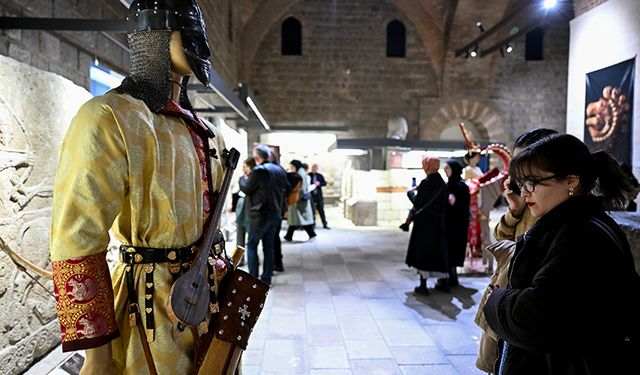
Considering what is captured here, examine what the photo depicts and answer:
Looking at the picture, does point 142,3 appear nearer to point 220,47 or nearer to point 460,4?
point 220,47

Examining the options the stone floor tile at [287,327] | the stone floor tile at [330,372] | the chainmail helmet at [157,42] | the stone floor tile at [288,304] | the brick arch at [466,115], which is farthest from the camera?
the brick arch at [466,115]

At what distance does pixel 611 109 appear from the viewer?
233 inches

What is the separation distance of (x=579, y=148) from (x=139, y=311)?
143cm

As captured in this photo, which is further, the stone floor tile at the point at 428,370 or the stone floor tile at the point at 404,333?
the stone floor tile at the point at 404,333

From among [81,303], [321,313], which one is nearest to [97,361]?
[81,303]

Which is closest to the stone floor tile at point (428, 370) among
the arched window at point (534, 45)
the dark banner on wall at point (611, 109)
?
the dark banner on wall at point (611, 109)

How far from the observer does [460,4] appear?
14.0m

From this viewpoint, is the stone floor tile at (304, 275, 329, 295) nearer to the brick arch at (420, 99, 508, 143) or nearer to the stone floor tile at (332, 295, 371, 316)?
the stone floor tile at (332, 295, 371, 316)

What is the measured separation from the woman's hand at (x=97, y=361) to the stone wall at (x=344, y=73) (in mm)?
15065

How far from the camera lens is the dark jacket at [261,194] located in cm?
520

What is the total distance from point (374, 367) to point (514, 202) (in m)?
1.59

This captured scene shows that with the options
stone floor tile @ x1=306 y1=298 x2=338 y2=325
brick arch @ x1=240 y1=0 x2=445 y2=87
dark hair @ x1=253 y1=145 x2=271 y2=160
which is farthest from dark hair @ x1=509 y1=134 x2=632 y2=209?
brick arch @ x1=240 y1=0 x2=445 y2=87

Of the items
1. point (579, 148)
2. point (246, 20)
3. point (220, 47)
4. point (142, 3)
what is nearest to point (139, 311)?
point (142, 3)

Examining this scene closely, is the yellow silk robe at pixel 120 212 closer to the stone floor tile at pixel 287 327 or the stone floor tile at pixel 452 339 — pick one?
the stone floor tile at pixel 287 327
